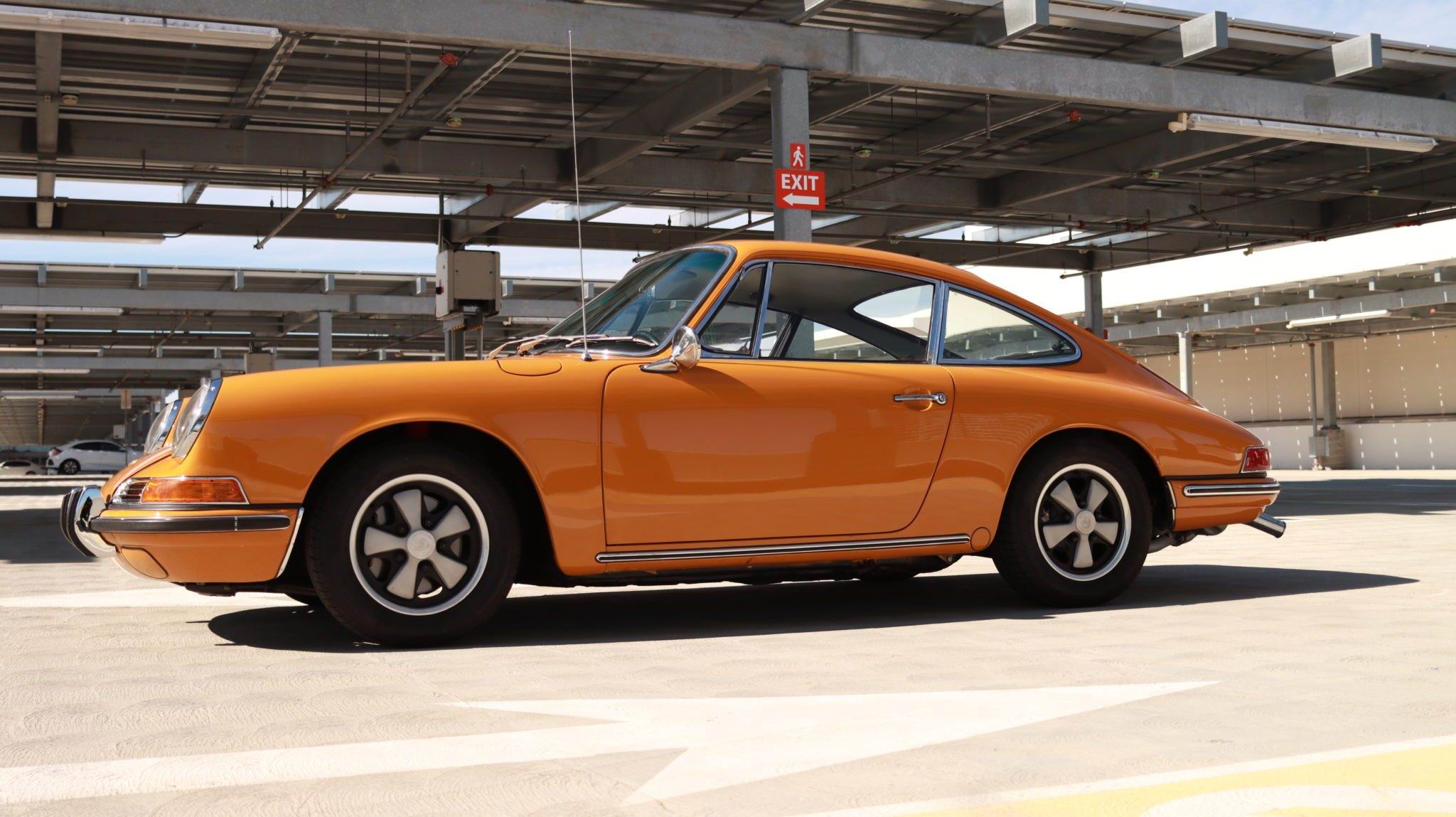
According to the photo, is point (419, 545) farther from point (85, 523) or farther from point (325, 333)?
point (325, 333)

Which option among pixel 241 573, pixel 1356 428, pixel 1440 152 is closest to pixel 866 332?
Answer: pixel 241 573

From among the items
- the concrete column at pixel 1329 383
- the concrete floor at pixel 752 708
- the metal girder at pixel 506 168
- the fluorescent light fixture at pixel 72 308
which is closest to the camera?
the concrete floor at pixel 752 708

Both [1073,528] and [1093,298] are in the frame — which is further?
[1093,298]

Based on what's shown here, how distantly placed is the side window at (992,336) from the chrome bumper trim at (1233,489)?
29.4 inches

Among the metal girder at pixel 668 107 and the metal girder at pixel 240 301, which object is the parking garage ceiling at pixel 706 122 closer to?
the metal girder at pixel 668 107

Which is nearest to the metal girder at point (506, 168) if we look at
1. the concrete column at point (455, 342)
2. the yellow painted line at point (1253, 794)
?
the concrete column at point (455, 342)

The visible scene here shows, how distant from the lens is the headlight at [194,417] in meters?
4.34

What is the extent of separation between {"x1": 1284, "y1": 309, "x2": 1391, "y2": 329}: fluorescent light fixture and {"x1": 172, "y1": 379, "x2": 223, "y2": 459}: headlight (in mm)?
33375

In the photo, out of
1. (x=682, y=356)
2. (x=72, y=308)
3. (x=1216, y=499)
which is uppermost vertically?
(x=72, y=308)

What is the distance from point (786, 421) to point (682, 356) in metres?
0.45

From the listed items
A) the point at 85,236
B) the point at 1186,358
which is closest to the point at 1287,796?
the point at 85,236

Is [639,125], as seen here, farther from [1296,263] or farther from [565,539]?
[1296,263]

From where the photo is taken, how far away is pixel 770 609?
5.65 metres

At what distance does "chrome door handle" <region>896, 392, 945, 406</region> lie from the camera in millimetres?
5113
